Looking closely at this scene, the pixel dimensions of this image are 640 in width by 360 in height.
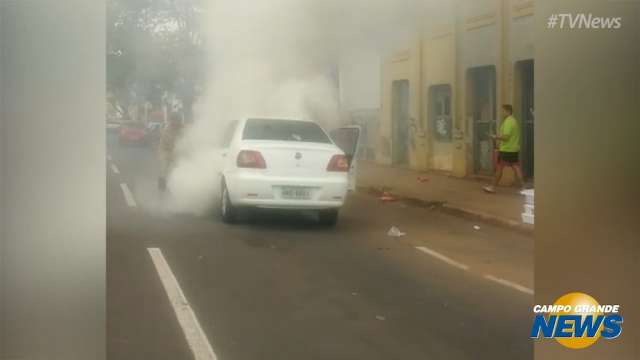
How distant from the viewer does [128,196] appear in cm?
238

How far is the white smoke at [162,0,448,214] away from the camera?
2445mm

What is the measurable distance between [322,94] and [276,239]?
1.60 feet

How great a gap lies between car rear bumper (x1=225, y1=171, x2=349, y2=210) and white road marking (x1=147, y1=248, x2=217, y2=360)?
1.15 feet

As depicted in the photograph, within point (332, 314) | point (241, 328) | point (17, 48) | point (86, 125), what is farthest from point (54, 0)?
point (332, 314)

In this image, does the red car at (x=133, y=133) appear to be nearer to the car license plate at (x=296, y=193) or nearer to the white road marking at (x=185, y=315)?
the white road marking at (x=185, y=315)

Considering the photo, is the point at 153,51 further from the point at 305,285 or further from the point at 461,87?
the point at 461,87

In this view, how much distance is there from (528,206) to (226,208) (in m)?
0.97

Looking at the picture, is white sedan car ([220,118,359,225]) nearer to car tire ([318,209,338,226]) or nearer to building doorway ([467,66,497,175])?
car tire ([318,209,338,226])

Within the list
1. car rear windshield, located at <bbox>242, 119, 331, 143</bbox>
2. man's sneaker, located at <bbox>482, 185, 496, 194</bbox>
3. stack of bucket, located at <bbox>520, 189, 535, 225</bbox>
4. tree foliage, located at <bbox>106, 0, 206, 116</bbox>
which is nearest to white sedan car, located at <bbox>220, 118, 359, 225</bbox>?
car rear windshield, located at <bbox>242, 119, 331, 143</bbox>

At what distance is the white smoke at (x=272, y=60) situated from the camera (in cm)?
245

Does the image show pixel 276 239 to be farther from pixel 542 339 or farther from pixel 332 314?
pixel 542 339

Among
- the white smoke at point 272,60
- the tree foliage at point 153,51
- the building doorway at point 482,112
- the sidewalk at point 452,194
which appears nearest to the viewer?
the tree foliage at point 153,51

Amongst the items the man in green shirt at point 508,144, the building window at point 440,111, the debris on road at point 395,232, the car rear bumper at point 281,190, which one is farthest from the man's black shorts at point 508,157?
the car rear bumper at point 281,190

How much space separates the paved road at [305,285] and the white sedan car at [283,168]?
7cm
